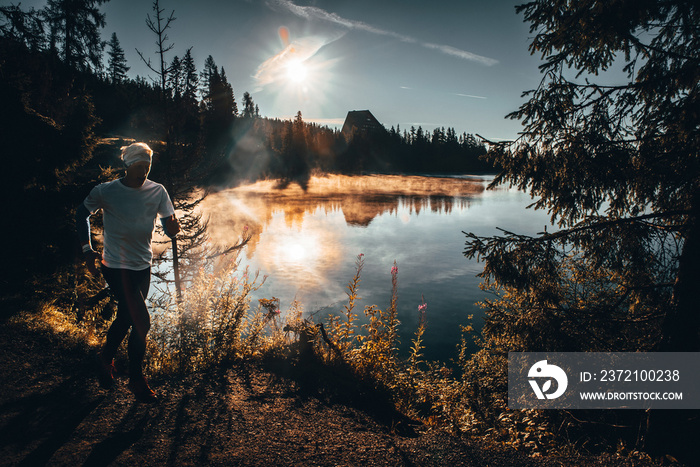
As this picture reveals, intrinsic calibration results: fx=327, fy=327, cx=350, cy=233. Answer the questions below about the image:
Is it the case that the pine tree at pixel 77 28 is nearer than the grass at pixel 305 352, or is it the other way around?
the grass at pixel 305 352

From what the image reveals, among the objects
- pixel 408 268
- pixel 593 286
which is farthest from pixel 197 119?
pixel 408 268

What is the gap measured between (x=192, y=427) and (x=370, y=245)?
3441 centimetres

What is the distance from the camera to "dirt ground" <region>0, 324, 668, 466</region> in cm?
246

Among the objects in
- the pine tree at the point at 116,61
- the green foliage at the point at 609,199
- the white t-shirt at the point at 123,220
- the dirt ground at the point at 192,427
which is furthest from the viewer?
the pine tree at the point at 116,61

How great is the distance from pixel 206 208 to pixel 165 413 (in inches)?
1809

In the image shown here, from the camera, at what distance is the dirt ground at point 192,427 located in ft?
8.05

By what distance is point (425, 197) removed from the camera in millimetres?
81562

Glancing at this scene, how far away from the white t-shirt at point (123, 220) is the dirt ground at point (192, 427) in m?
1.31

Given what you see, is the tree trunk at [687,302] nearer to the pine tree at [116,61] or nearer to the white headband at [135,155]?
the white headband at [135,155]

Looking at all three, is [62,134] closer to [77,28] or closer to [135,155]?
[135,155]

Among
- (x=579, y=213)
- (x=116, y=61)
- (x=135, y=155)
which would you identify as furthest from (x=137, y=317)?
(x=116, y=61)

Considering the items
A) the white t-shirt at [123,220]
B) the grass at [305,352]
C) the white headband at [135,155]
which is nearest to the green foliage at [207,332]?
the grass at [305,352]

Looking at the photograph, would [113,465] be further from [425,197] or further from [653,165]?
[425,197]

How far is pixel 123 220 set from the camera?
2.85m
